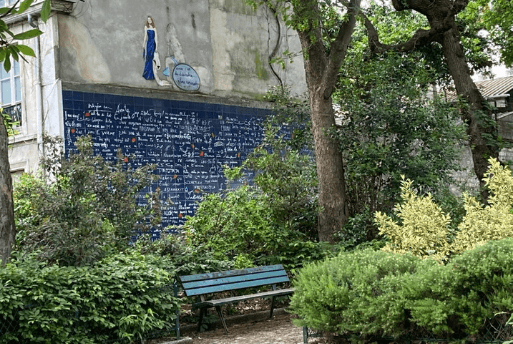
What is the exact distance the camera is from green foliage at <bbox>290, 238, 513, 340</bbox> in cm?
613

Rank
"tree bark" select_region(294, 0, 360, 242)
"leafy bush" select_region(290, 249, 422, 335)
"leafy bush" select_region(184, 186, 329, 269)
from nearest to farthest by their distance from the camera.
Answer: "leafy bush" select_region(290, 249, 422, 335)
"leafy bush" select_region(184, 186, 329, 269)
"tree bark" select_region(294, 0, 360, 242)

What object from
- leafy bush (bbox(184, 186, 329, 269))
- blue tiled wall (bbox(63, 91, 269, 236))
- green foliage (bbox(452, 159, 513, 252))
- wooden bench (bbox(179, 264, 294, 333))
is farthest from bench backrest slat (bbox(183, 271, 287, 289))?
blue tiled wall (bbox(63, 91, 269, 236))

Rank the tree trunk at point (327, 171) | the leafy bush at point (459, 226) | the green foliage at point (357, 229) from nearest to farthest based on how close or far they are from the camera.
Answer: the leafy bush at point (459, 226) < the green foliage at point (357, 229) < the tree trunk at point (327, 171)

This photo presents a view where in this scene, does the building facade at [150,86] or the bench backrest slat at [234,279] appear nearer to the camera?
the bench backrest slat at [234,279]

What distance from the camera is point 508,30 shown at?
59.1 feet

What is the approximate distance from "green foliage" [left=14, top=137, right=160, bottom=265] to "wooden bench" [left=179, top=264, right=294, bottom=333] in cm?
110

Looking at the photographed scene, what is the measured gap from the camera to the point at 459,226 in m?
8.12

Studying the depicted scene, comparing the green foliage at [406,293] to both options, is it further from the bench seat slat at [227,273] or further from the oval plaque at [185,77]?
the oval plaque at [185,77]

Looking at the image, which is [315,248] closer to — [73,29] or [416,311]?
[416,311]

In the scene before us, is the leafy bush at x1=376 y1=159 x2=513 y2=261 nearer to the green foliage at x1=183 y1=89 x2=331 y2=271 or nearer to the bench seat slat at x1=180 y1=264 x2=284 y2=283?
the bench seat slat at x1=180 y1=264 x2=284 y2=283

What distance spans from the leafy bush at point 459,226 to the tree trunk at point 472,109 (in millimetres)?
6509

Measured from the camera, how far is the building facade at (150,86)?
1384 cm

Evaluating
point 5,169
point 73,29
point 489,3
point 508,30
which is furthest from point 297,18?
point 489,3

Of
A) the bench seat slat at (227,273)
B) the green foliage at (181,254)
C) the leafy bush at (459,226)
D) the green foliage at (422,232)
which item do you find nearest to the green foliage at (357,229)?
the bench seat slat at (227,273)
